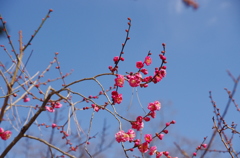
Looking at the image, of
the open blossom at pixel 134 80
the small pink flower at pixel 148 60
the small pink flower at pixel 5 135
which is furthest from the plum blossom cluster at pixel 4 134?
the small pink flower at pixel 148 60

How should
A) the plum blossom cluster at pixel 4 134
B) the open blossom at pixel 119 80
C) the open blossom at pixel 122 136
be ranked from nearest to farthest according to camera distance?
the open blossom at pixel 122 136, the open blossom at pixel 119 80, the plum blossom cluster at pixel 4 134

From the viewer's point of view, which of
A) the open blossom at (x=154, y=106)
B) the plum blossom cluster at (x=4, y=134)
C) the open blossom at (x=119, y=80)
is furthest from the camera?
the plum blossom cluster at (x=4, y=134)

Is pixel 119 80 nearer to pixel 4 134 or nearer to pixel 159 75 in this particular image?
pixel 159 75

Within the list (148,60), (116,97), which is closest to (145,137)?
(116,97)

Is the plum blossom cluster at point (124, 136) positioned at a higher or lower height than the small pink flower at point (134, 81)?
lower

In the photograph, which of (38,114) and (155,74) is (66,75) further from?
(155,74)

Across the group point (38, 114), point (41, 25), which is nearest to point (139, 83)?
point (38, 114)

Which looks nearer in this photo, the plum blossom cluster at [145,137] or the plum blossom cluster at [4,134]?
the plum blossom cluster at [145,137]

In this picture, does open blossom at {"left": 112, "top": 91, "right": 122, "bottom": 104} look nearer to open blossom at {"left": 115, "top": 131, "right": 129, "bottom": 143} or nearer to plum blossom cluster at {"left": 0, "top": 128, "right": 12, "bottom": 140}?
open blossom at {"left": 115, "top": 131, "right": 129, "bottom": 143}

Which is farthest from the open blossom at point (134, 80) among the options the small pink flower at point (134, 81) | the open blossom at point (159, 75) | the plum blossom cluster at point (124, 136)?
the plum blossom cluster at point (124, 136)

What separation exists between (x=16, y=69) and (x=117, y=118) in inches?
70.2

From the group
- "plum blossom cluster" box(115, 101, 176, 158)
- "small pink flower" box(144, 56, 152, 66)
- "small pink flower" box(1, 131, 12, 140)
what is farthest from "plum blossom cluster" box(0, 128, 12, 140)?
"small pink flower" box(144, 56, 152, 66)

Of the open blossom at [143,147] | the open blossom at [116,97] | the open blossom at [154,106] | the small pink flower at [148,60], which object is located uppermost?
the small pink flower at [148,60]

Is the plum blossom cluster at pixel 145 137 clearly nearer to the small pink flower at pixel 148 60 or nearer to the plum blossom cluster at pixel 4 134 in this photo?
the small pink flower at pixel 148 60
